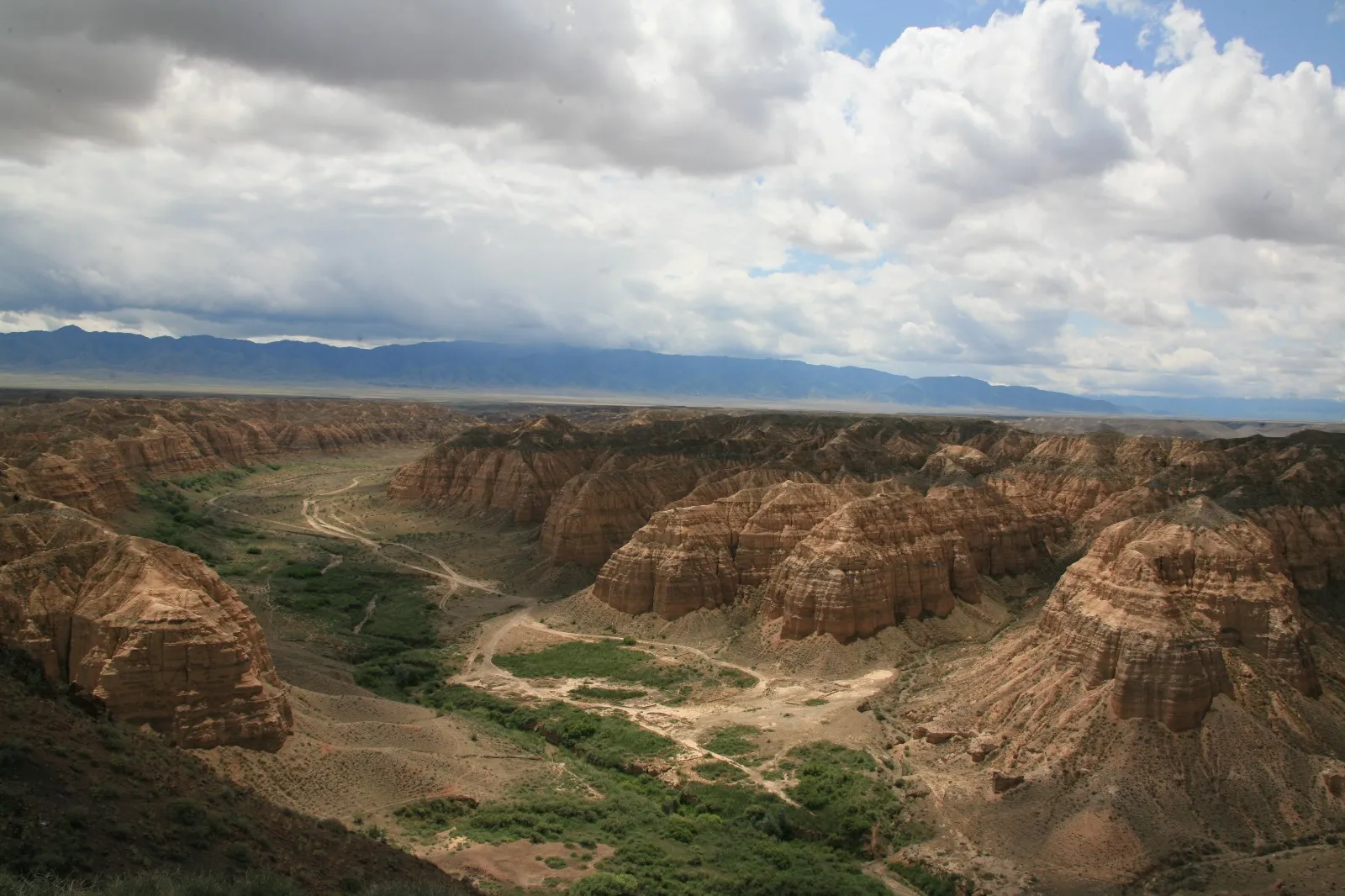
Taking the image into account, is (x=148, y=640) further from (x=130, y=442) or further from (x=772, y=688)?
(x=130, y=442)

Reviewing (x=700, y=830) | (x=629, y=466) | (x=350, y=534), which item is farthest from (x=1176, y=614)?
(x=350, y=534)

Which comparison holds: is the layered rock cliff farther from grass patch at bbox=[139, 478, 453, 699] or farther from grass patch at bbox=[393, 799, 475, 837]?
grass patch at bbox=[393, 799, 475, 837]

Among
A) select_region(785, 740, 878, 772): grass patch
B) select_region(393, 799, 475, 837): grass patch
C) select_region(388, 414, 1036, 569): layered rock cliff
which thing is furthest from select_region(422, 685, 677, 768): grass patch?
select_region(388, 414, 1036, 569): layered rock cliff

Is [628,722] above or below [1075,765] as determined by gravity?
below

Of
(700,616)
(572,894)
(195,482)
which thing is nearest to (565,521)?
(700,616)

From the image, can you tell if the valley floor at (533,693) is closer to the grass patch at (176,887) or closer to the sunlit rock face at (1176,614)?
the sunlit rock face at (1176,614)

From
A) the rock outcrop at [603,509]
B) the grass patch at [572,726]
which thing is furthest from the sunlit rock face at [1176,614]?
the rock outcrop at [603,509]

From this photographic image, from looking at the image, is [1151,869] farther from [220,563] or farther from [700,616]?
[220,563]
